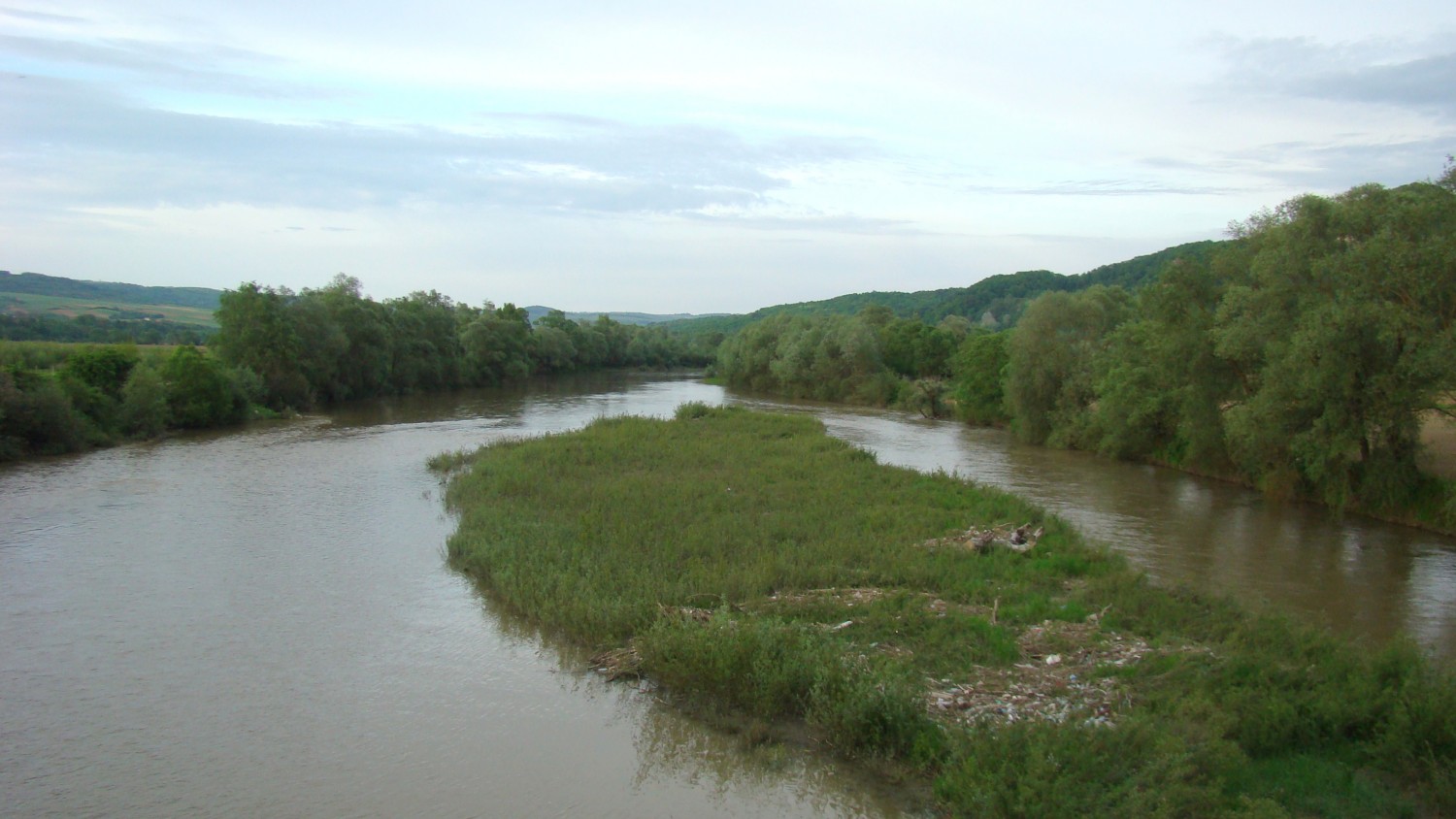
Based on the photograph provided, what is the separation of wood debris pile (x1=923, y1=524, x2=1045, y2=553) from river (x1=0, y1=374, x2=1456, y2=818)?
245 centimetres

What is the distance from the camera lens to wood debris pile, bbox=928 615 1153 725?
29.1 ft

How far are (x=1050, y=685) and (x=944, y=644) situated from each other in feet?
4.84

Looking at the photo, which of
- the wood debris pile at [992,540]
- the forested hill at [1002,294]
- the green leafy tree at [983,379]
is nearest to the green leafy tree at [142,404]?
the wood debris pile at [992,540]

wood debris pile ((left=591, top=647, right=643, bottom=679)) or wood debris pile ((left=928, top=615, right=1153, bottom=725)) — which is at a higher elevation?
wood debris pile ((left=928, top=615, right=1153, bottom=725))

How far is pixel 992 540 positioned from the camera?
51.5 feet

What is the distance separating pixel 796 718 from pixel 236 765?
19.1 feet

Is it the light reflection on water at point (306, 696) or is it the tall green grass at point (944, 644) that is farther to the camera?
the light reflection on water at point (306, 696)

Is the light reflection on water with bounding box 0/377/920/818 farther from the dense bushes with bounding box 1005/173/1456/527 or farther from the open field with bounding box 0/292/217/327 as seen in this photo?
the open field with bounding box 0/292/217/327

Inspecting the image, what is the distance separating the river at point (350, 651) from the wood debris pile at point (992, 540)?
8.04ft

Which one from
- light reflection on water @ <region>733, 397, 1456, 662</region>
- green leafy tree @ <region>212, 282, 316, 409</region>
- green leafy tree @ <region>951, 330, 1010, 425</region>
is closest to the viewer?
light reflection on water @ <region>733, 397, 1456, 662</region>

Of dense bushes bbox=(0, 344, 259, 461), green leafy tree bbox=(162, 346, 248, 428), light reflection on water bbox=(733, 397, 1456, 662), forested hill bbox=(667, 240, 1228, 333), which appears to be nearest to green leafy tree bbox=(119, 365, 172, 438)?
dense bushes bbox=(0, 344, 259, 461)

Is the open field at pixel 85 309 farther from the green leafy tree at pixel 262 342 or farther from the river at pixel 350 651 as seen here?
the river at pixel 350 651

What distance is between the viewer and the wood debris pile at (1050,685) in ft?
29.1

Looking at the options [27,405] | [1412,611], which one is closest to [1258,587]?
[1412,611]
